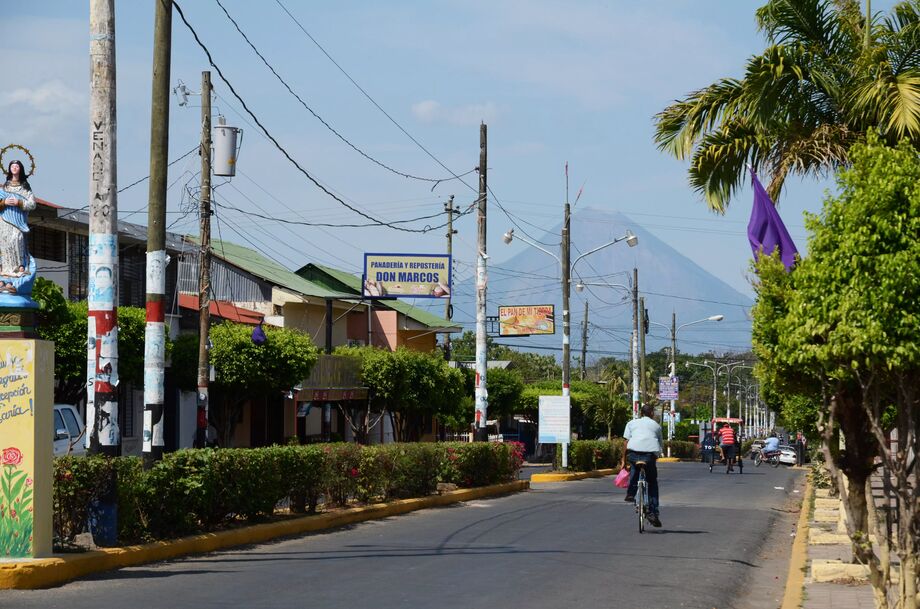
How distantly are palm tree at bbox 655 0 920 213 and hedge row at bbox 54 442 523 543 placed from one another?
691 centimetres

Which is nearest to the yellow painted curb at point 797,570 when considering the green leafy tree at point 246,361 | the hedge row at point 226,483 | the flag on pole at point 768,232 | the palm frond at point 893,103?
the flag on pole at point 768,232

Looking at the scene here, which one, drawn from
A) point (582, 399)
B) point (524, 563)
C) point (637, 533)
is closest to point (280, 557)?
point (524, 563)

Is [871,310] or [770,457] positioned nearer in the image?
[871,310]

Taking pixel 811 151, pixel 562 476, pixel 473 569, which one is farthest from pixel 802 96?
pixel 562 476

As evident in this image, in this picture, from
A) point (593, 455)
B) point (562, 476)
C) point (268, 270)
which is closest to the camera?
point (562, 476)

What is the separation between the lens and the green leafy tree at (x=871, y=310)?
7.79 m

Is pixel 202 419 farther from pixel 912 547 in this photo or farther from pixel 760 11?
pixel 912 547

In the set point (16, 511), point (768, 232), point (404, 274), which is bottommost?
point (16, 511)

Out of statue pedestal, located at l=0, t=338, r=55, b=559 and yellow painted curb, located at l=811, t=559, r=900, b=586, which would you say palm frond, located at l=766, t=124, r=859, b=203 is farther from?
statue pedestal, located at l=0, t=338, r=55, b=559

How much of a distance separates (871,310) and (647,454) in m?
9.30

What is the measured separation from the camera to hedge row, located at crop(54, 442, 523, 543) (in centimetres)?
1206

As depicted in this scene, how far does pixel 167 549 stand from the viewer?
12898 millimetres

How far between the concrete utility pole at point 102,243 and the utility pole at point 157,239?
101cm

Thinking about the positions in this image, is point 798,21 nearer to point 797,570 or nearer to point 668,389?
point 797,570
